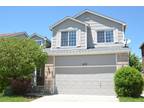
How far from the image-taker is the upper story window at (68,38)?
23575 millimetres

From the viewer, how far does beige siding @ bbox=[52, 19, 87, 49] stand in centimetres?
2328

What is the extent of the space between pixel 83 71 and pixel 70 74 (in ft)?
3.90

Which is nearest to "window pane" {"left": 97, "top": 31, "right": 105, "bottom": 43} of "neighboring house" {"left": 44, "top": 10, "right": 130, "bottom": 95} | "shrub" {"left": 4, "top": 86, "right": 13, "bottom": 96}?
"neighboring house" {"left": 44, "top": 10, "right": 130, "bottom": 95}

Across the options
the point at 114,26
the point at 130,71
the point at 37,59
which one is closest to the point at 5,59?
the point at 37,59

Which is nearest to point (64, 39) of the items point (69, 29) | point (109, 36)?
point (69, 29)

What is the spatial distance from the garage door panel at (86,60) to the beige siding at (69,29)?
155cm

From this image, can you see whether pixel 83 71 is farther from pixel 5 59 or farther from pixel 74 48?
pixel 5 59

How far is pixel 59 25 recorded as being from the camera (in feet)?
79.2

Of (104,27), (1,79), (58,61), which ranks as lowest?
(1,79)

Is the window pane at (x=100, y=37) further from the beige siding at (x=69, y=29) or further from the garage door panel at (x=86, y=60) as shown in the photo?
the garage door panel at (x=86, y=60)

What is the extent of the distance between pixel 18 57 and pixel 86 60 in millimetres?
6061

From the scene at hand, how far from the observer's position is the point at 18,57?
→ 18.6 meters

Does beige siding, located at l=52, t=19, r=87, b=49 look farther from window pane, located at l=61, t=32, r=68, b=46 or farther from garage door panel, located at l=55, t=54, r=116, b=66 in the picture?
garage door panel, located at l=55, t=54, r=116, b=66
